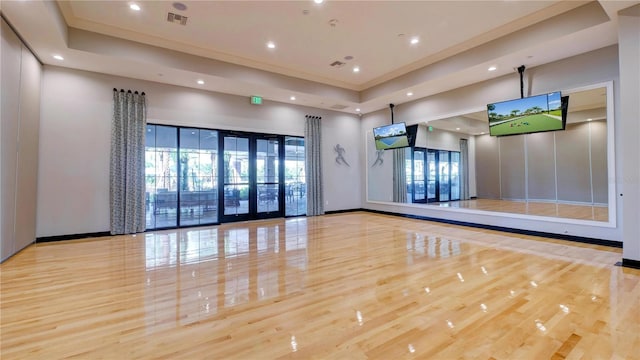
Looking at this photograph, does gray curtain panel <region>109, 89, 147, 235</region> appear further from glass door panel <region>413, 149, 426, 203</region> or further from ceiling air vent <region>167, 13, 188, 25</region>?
glass door panel <region>413, 149, 426, 203</region>

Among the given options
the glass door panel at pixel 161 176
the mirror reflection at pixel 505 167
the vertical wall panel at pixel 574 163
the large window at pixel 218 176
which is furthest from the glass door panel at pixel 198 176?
the vertical wall panel at pixel 574 163

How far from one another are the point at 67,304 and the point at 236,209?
17.1 ft

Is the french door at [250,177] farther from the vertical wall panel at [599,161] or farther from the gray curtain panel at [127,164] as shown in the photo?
the vertical wall panel at [599,161]

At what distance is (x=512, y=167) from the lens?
25.4 ft

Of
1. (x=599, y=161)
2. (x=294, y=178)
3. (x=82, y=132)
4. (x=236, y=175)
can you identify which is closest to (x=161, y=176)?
(x=82, y=132)

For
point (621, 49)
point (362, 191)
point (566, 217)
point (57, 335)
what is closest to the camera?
point (57, 335)

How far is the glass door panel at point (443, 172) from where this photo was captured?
892 cm

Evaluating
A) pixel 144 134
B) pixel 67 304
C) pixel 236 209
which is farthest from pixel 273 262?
pixel 144 134

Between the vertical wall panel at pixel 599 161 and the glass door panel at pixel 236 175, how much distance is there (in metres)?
7.95

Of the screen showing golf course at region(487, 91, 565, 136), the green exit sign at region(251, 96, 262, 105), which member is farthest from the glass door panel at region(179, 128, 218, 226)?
the screen showing golf course at region(487, 91, 565, 136)

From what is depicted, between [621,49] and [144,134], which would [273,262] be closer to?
[144,134]

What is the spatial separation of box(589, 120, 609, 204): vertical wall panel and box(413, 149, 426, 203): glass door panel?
395 centimetres

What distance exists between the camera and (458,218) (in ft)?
24.5

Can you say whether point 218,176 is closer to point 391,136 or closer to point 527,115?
point 391,136
